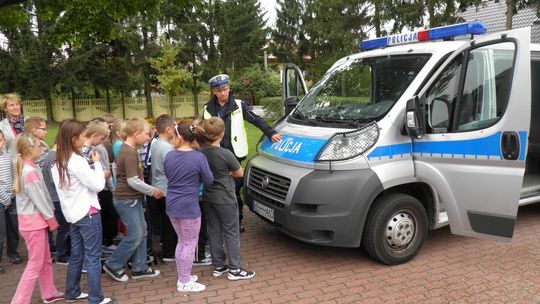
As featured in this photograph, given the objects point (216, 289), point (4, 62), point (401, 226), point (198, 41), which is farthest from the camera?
point (198, 41)

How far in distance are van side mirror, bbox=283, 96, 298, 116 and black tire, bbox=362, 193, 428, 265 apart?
1.92 meters

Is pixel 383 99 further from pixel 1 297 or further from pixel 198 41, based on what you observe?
pixel 198 41

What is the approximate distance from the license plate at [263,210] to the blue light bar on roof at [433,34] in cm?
248

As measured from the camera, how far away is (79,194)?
3.52 m

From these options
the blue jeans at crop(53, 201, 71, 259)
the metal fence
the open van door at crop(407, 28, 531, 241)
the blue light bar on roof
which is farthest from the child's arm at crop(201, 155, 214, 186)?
the metal fence

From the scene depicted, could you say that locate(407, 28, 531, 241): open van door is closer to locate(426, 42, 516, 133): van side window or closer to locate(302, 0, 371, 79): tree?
locate(426, 42, 516, 133): van side window

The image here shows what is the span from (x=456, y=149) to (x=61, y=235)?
13.2 ft

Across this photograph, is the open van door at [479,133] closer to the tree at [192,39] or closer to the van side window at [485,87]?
the van side window at [485,87]

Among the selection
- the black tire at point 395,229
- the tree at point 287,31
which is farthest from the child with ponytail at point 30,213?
the tree at point 287,31

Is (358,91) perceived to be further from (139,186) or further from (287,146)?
(139,186)

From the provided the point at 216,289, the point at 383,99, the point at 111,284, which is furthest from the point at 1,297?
the point at 383,99

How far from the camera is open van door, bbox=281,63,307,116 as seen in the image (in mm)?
5734

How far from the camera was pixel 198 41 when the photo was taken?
35031 mm

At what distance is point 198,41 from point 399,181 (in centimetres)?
3275
